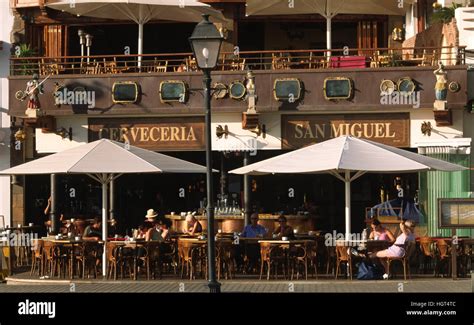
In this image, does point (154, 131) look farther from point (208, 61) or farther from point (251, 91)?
point (208, 61)

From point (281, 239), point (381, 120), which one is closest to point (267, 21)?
point (381, 120)

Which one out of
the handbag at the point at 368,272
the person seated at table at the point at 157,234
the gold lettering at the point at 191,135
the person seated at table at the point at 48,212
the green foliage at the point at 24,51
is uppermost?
the green foliage at the point at 24,51

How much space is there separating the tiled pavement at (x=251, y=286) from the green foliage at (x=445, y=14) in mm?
10760

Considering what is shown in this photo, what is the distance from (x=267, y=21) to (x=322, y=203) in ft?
19.3

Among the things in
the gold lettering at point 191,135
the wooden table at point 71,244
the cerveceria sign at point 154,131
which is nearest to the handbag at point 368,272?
the wooden table at point 71,244

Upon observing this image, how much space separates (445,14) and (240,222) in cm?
801

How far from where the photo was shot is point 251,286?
2459 cm

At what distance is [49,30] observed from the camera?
3744 cm

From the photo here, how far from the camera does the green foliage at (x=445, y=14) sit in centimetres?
3397

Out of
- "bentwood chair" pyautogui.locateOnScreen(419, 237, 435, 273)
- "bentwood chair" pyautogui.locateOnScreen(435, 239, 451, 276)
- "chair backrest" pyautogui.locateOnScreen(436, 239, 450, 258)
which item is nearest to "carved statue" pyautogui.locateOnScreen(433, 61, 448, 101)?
"bentwood chair" pyautogui.locateOnScreen(419, 237, 435, 273)

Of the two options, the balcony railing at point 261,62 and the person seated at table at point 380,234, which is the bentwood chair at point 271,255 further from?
the balcony railing at point 261,62
